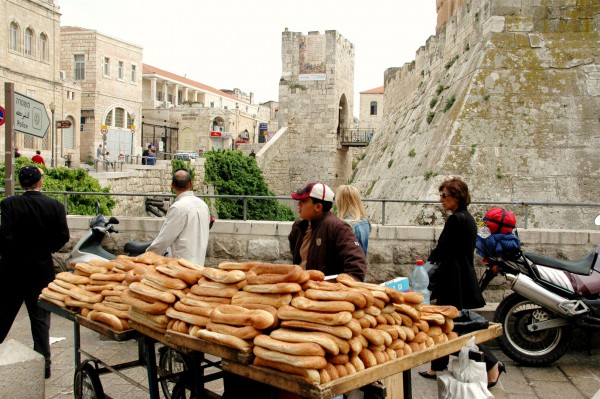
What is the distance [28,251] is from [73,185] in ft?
46.1

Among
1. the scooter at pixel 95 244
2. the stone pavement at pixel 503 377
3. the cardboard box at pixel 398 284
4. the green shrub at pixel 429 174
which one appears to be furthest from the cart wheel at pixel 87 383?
the green shrub at pixel 429 174

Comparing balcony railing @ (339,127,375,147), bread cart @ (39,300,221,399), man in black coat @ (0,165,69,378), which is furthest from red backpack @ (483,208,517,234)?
balcony railing @ (339,127,375,147)

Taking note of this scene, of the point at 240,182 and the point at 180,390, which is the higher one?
the point at 240,182

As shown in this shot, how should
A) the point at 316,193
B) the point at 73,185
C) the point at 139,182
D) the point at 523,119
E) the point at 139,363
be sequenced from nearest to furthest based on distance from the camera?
the point at 316,193, the point at 139,363, the point at 523,119, the point at 73,185, the point at 139,182

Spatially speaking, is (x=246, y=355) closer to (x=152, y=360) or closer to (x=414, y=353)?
(x=414, y=353)

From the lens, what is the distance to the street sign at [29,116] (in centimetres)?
628

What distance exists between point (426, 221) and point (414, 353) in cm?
815

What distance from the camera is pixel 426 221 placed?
10.8 metres

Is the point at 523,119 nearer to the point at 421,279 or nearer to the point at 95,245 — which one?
the point at 421,279

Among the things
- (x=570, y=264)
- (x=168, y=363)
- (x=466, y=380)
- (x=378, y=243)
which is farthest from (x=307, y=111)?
(x=466, y=380)

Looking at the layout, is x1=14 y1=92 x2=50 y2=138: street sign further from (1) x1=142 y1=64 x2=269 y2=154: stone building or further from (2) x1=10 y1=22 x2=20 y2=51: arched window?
(1) x1=142 y1=64 x2=269 y2=154: stone building

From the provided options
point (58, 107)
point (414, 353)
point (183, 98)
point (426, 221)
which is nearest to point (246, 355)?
point (414, 353)

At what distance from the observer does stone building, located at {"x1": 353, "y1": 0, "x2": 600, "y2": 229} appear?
11602 mm

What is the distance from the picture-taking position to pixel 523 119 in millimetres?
12414
